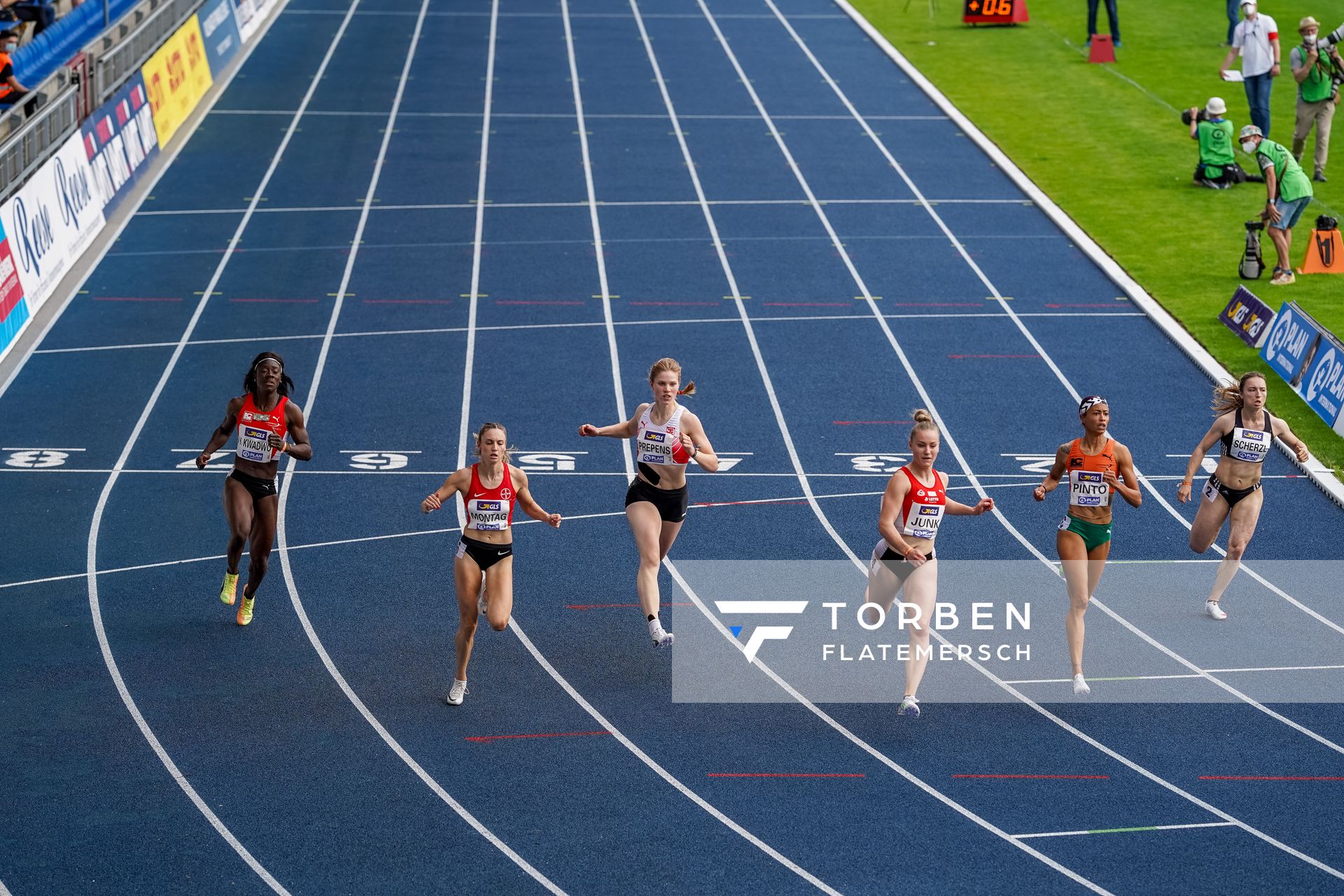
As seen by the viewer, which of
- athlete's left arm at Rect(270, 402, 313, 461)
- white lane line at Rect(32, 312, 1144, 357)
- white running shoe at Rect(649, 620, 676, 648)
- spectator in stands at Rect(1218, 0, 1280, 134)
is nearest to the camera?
white running shoe at Rect(649, 620, 676, 648)

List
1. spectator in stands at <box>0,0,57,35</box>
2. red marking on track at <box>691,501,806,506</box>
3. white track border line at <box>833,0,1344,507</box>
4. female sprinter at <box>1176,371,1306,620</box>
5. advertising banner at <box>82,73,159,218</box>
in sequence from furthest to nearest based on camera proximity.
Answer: spectator in stands at <box>0,0,57,35</box>
advertising banner at <box>82,73,159,218</box>
white track border line at <box>833,0,1344,507</box>
red marking on track at <box>691,501,806,506</box>
female sprinter at <box>1176,371,1306,620</box>

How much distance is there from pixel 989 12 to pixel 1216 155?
34.0 feet

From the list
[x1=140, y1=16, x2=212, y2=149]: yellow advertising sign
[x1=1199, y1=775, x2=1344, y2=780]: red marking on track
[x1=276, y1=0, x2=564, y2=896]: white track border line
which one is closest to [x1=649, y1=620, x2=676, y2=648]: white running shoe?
[x1=276, y1=0, x2=564, y2=896]: white track border line

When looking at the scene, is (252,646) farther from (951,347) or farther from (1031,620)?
(951,347)

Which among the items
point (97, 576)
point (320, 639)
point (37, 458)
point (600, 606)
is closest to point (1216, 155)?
point (600, 606)

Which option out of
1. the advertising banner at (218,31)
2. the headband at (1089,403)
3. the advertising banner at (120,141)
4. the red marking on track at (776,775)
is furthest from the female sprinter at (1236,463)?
the advertising banner at (218,31)

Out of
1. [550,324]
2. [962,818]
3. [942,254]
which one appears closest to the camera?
[962,818]

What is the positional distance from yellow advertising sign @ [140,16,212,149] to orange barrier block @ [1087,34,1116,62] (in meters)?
15.7

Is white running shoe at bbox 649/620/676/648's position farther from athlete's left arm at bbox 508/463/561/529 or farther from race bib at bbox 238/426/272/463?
race bib at bbox 238/426/272/463

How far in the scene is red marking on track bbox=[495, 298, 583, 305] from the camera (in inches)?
676

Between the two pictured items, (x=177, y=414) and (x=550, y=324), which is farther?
(x=550, y=324)

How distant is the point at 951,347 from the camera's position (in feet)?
52.5

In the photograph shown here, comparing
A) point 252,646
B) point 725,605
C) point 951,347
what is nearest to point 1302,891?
point 725,605

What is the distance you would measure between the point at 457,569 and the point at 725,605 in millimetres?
2466
